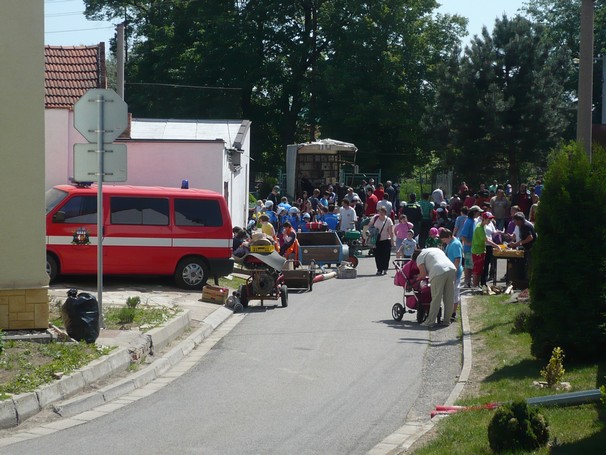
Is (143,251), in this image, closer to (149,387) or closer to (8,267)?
(8,267)

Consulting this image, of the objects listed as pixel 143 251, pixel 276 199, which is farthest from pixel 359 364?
pixel 276 199

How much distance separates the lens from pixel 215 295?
65.5 ft

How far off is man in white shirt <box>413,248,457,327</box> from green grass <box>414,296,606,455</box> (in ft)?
1.88

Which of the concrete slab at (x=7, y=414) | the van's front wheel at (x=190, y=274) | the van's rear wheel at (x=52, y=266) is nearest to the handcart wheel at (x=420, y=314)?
the van's front wheel at (x=190, y=274)

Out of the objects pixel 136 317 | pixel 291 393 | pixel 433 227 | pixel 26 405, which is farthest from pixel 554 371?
pixel 433 227

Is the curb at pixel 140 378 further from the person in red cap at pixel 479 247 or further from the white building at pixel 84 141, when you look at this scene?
the white building at pixel 84 141

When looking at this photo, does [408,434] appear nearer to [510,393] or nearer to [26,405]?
[510,393]

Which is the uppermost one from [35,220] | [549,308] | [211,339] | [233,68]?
[233,68]

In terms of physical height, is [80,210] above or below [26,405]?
above

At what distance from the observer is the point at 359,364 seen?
1404cm

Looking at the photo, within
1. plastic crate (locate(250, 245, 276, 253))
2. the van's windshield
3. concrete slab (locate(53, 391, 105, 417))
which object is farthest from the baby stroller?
concrete slab (locate(53, 391, 105, 417))

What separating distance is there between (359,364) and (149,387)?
3149 millimetres

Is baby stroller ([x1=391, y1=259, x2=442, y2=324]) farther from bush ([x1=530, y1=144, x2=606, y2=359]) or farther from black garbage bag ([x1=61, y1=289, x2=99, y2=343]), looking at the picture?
black garbage bag ([x1=61, y1=289, x2=99, y2=343])

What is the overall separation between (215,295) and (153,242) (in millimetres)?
2055
